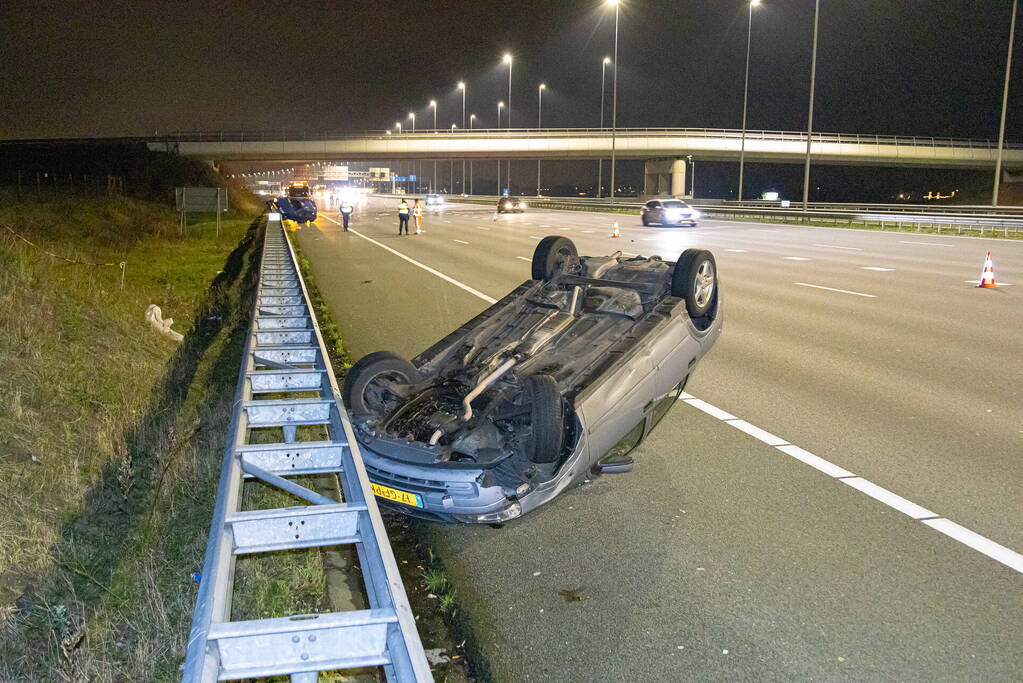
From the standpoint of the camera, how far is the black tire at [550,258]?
7633mm

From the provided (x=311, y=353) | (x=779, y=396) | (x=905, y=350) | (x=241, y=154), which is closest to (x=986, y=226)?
(x=905, y=350)

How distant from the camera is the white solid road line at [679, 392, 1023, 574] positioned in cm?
486

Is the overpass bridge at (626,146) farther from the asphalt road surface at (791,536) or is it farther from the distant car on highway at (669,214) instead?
the asphalt road surface at (791,536)

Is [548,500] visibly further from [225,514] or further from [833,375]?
[833,375]

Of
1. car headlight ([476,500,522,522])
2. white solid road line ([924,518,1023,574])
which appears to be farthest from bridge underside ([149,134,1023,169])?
car headlight ([476,500,522,522])

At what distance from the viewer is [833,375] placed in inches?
364

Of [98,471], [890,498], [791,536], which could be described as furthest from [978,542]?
[98,471]

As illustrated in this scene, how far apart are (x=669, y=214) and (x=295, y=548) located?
38.3 meters

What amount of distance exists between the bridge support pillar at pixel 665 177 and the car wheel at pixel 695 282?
74472 millimetres

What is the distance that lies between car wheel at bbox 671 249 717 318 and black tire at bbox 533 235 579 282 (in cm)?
128

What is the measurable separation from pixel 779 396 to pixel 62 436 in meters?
6.04

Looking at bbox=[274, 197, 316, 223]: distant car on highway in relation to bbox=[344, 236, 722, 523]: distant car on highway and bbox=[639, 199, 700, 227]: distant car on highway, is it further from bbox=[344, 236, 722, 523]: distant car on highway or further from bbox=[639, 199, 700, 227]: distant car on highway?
bbox=[344, 236, 722, 523]: distant car on highway

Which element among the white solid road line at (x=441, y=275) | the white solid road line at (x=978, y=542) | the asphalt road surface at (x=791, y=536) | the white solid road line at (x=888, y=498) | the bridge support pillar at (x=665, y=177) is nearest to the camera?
the asphalt road surface at (x=791, y=536)

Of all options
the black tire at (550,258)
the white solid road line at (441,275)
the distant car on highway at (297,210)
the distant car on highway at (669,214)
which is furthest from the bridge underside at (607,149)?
the black tire at (550,258)
